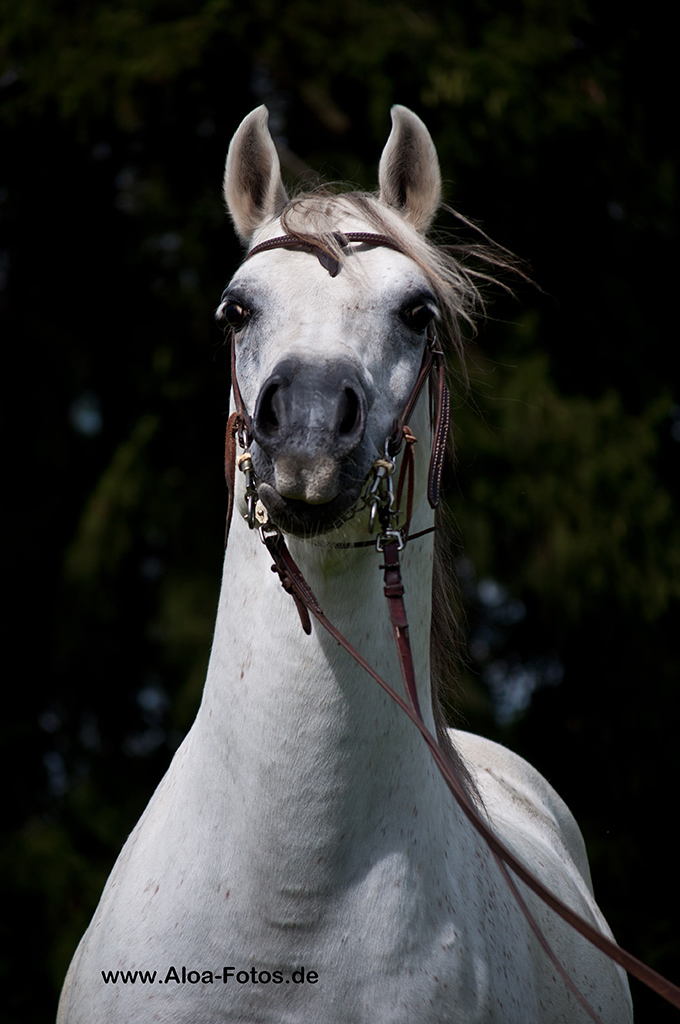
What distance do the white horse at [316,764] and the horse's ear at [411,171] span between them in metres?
0.23

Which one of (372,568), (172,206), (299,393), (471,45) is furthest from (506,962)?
(471,45)

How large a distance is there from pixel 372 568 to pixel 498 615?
204 inches

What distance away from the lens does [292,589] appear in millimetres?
1883

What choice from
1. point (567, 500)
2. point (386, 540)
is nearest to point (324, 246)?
point (386, 540)

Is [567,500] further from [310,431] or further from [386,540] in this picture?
[310,431]

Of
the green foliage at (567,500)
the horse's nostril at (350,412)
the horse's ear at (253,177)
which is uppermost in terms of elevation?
the horse's ear at (253,177)

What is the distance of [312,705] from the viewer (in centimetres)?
190

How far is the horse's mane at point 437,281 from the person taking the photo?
2.12 meters

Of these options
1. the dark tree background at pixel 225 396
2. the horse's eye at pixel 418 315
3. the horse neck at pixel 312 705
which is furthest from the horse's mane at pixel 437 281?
the dark tree background at pixel 225 396

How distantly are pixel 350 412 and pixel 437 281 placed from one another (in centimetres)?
56

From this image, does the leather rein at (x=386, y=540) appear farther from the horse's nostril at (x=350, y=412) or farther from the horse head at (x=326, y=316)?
the horse's nostril at (x=350, y=412)

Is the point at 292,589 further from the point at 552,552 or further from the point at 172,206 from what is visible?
the point at 172,206

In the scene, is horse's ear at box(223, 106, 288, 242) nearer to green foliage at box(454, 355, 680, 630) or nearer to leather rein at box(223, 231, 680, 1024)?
leather rein at box(223, 231, 680, 1024)

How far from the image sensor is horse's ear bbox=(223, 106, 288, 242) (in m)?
2.33
